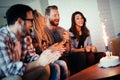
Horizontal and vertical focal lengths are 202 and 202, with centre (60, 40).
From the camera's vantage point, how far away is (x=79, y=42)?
3.38 metres

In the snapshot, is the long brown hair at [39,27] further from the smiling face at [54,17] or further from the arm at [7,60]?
the arm at [7,60]

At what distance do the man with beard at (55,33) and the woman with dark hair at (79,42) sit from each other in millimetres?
187

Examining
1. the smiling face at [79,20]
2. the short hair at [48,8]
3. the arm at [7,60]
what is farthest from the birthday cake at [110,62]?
the arm at [7,60]

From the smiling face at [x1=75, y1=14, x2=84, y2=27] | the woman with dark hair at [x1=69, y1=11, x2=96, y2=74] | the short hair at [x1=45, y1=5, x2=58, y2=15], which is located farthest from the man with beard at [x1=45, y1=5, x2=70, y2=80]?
the smiling face at [x1=75, y1=14, x2=84, y2=27]

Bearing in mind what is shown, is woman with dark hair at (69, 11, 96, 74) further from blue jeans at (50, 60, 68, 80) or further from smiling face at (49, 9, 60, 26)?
smiling face at (49, 9, 60, 26)

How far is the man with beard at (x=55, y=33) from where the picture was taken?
2857 mm

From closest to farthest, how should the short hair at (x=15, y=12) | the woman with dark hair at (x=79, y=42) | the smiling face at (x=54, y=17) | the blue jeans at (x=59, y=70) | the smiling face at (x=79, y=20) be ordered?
1. the short hair at (x=15, y=12)
2. the blue jeans at (x=59, y=70)
3. the smiling face at (x=54, y=17)
4. the woman with dark hair at (x=79, y=42)
5. the smiling face at (x=79, y=20)

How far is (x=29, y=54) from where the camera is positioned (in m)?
2.52

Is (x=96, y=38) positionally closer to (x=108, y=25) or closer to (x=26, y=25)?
(x=108, y=25)

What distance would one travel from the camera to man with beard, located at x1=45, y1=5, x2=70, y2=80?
2.86m

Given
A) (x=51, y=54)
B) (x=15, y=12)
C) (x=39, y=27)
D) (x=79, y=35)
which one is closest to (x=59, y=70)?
(x=51, y=54)

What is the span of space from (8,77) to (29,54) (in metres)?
0.41

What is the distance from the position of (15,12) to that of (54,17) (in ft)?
2.35

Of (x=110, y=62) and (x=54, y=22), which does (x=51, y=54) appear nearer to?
(x=54, y=22)
